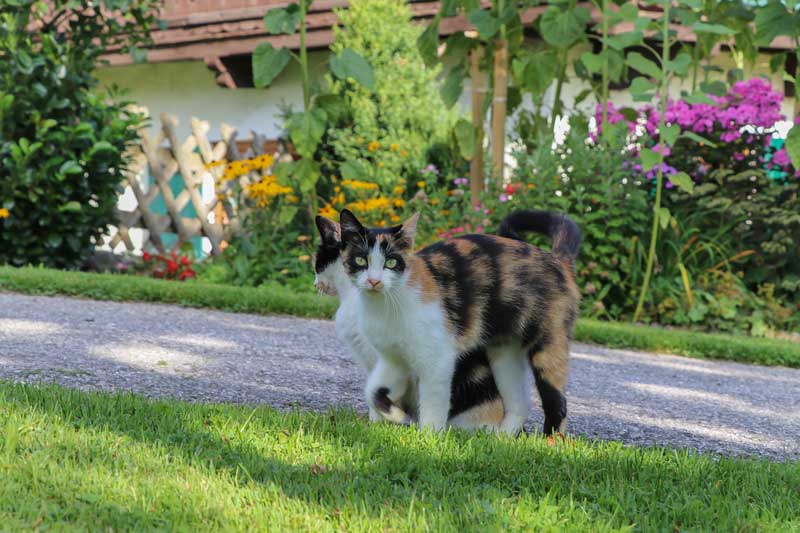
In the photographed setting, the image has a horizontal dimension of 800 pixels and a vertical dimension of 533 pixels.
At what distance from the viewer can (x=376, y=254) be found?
3467mm

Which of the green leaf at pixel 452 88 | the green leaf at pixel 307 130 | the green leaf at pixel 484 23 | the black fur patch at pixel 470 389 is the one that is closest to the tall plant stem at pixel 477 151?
the green leaf at pixel 452 88

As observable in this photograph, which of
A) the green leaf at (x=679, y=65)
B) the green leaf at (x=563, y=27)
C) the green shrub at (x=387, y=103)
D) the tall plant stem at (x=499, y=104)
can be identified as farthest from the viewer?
the green shrub at (x=387, y=103)

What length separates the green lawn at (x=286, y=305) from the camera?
6926 millimetres

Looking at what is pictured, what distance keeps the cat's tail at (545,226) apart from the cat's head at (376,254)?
71 cm

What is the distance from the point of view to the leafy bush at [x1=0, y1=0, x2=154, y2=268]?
883 centimetres

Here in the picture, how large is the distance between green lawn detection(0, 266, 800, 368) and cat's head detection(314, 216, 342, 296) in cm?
314

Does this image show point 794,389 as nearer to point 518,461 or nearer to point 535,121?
point 518,461

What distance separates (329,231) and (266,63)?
193 inches

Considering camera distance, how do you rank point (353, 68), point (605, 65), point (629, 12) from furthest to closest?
point (353, 68) < point (605, 65) < point (629, 12)

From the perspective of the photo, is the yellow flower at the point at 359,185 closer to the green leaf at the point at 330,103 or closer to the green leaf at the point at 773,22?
the green leaf at the point at 330,103

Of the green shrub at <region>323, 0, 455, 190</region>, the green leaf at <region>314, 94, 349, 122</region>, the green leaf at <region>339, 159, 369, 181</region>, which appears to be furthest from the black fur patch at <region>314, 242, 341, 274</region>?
the green shrub at <region>323, 0, 455, 190</region>

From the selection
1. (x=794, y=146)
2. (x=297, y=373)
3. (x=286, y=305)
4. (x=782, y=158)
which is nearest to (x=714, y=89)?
(x=794, y=146)

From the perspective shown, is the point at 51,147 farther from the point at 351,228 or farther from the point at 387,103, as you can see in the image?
the point at 351,228

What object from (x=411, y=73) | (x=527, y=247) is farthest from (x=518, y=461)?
(x=411, y=73)
